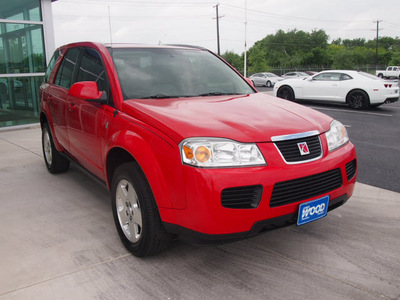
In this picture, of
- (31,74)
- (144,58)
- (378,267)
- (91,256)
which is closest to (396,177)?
(378,267)

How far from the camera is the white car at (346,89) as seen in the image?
39.7 feet

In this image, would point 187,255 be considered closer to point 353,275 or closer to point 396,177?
point 353,275

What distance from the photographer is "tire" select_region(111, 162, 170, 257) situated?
2.61m

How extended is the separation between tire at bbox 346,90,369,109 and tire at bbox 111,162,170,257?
11226mm

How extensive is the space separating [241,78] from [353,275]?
7.69 feet

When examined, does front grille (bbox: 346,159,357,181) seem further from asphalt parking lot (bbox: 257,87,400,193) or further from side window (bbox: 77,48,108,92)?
side window (bbox: 77,48,108,92)

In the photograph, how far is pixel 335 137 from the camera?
295cm

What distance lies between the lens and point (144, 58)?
138 inches

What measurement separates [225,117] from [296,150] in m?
0.56

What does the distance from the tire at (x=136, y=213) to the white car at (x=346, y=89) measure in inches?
441

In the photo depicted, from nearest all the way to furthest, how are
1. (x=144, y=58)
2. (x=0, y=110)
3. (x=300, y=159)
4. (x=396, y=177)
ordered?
(x=300, y=159)
(x=144, y=58)
(x=396, y=177)
(x=0, y=110)

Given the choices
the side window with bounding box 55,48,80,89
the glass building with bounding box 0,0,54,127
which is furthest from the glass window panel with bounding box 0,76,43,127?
the side window with bounding box 55,48,80,89

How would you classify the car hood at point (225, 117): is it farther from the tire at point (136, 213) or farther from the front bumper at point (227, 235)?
the front bumper at point (227, 235)

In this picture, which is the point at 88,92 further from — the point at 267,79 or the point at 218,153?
the point at 267,79
